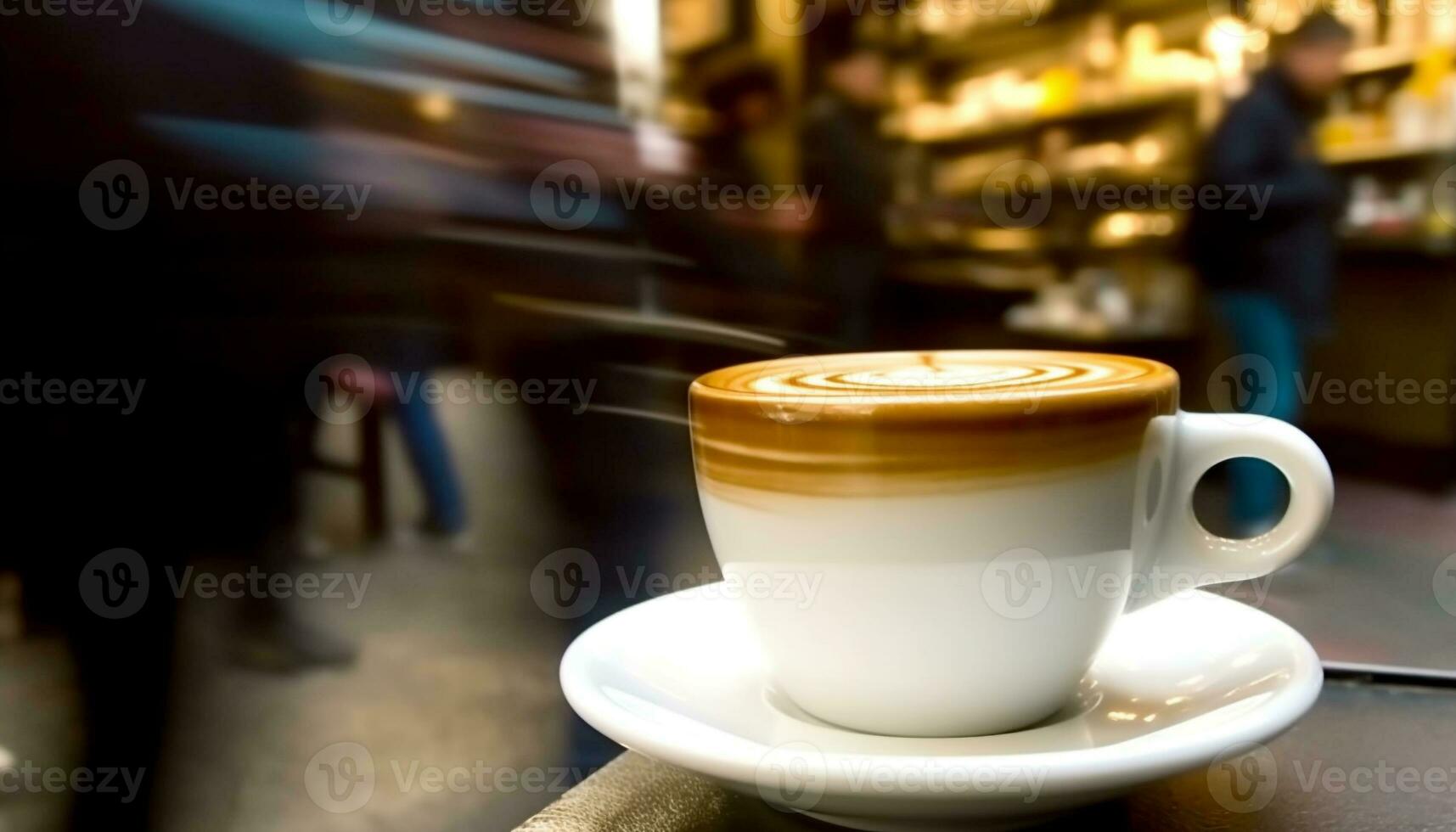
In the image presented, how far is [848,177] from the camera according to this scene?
0.44 metres

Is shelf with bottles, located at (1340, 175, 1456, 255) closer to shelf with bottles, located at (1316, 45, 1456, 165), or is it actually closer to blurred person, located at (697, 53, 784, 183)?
shelf with bottles, located at (1316, 45, 1456, 165)

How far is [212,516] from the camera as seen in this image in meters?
0.38

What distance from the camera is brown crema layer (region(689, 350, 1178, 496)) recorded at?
26 cm

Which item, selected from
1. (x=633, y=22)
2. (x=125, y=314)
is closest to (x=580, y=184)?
(x=633, y=22)
